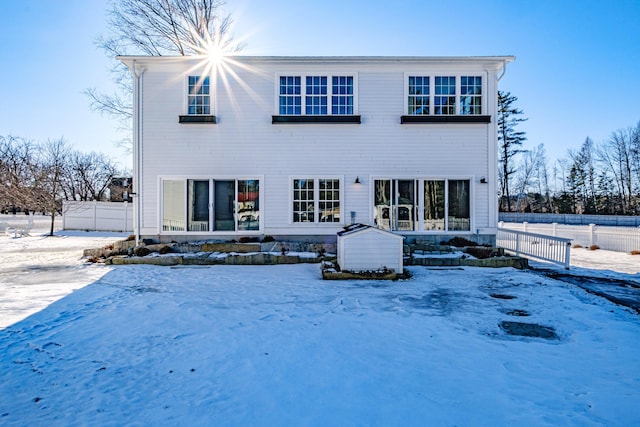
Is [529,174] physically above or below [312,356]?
above

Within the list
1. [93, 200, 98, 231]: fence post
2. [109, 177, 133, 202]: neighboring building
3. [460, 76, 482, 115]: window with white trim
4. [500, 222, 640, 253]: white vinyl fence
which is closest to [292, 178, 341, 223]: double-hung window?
[460, 76, 482, 115]: window with white trim

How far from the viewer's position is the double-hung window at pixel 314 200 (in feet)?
35.1

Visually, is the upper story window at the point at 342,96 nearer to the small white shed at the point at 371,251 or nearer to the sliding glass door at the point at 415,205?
the sliding glass door at the point at 415,205

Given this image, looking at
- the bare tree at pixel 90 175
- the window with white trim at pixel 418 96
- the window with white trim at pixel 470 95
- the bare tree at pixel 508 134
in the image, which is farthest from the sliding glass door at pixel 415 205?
the bare tree at pixel 508 134

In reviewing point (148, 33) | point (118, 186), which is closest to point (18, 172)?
point (118, 186)

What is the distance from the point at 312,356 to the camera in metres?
3.57

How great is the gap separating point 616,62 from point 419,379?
2373 cm

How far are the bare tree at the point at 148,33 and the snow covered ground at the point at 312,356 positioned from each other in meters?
12.3

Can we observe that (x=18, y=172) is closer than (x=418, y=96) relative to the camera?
No

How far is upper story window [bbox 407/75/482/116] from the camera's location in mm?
10648

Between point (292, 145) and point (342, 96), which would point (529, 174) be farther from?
point (292, 145)

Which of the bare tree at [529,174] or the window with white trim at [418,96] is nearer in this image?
the window with white trim at [418,96]

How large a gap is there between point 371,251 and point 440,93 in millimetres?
6147

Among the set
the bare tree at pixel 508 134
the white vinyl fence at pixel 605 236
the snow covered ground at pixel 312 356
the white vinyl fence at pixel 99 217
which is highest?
the bare tree at pixel 508 134
